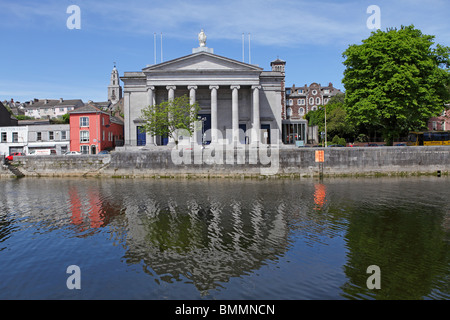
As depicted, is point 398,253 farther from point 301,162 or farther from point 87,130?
point 87,130

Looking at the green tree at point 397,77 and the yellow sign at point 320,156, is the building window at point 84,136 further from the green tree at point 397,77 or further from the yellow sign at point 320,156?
the green tree at point 397,77

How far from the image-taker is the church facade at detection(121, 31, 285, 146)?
58062 mm

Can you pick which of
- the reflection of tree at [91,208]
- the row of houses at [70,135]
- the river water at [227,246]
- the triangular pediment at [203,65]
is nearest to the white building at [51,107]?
the row of houses at [70,135]

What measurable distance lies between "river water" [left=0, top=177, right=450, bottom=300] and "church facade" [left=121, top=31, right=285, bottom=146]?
33.1 meters

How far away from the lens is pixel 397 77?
41.9 m

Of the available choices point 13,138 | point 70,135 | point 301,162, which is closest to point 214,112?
point 301,162

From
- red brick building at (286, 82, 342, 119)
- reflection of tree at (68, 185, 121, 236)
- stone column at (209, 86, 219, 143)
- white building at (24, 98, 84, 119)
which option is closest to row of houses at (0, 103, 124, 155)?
stone column at (209, 86, 219, 143)

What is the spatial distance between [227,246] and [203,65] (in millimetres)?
48841

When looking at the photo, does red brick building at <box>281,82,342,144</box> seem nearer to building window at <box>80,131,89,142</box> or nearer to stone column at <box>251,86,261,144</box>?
stone column at <box>251,86,261,144</box>

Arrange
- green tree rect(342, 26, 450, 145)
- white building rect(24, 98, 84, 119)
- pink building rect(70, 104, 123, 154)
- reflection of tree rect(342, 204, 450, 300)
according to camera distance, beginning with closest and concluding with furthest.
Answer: reflection of tree rect(342, 204, 450, 300)
green tree rect(342, 26, 450, 145)
pink building rect(70, 104, 123, 154)
white building rect(24, 98, 84, 119)

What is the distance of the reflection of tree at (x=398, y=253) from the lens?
1007 cm

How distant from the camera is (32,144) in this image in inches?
2485

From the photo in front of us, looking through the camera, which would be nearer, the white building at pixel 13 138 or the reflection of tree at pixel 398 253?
the reflection of tree at pixel 398 253
